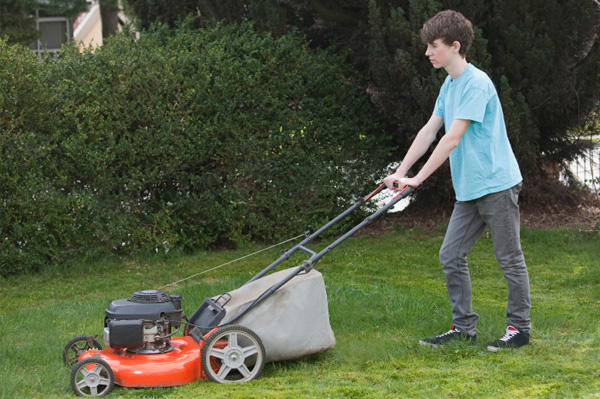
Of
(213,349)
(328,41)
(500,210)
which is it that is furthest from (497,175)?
(328,41)

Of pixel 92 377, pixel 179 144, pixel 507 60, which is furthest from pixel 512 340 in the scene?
pixel 507 60

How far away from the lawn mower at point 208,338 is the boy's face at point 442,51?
0.70m

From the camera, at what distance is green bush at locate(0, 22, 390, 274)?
7156 millimetres

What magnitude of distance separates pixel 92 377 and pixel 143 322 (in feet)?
1.15

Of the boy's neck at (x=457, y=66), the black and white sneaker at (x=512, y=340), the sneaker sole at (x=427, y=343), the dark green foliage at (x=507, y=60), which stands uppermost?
the dark green foliage at (x=507, y=60)

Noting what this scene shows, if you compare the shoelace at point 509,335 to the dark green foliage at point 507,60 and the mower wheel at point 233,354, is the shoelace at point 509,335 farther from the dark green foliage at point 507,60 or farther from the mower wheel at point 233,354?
the dark green foliage at point 507,60

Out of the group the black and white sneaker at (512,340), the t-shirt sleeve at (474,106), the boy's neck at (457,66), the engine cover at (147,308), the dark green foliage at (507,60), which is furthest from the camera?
the dark green foliage at (507,60)

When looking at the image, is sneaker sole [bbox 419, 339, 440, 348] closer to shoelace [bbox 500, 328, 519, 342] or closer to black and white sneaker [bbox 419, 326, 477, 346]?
black and white sneaker [bbox 419, 326, 477, 346]

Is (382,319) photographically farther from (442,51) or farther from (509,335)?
(442,51)

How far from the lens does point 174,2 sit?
32.6 ft

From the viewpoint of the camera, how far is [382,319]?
17.2 ft

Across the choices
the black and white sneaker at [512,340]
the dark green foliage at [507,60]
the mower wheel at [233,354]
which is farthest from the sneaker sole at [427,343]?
the dark green foliage at [507,60]

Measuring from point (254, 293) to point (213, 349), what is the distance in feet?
1.44

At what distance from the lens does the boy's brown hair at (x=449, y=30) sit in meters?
4.17
